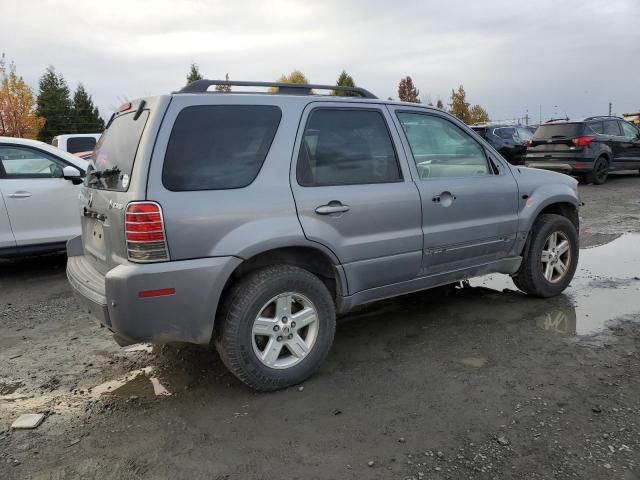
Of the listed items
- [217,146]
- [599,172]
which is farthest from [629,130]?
[217,146]

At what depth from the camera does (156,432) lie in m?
2.98

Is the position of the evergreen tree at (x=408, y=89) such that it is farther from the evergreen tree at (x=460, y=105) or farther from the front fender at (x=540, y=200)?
the front fender at (x=540, y=200)

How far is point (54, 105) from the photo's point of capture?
41.1m

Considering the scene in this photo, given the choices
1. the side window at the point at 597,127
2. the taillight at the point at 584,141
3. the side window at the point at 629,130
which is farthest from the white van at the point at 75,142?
the side window at the point at 629,130

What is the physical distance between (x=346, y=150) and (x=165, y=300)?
1583mm

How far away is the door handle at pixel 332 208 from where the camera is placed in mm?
3439

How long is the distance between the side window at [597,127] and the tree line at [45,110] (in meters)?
29.9

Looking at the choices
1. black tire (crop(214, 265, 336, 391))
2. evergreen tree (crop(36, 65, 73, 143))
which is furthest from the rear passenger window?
evergreen tree (crop(36, 65, 73, 143))

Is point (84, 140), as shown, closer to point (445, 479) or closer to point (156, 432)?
point (156, 432)

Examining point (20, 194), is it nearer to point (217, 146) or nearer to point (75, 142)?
point (217, 146)

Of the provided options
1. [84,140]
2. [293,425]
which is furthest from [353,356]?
[84,140]

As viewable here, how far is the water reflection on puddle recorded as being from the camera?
14.6ft

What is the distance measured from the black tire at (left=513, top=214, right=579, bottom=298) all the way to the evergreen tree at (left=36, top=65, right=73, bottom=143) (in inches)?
1649

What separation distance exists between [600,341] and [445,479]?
86.6 inches
